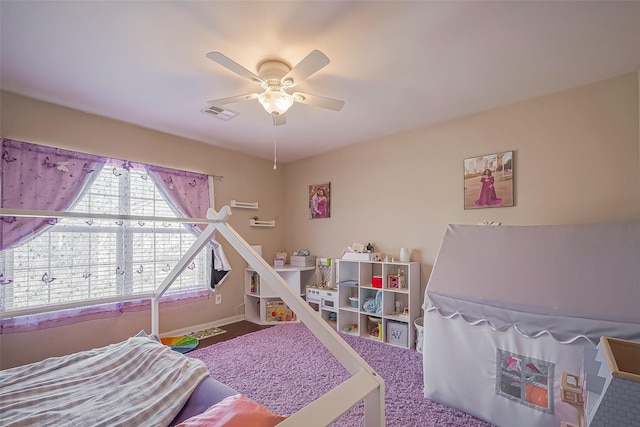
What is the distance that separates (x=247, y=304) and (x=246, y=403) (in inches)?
128

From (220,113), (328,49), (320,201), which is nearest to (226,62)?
(328,49)

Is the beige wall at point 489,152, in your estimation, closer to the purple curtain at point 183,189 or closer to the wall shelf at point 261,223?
the wall shelf at point 261,223

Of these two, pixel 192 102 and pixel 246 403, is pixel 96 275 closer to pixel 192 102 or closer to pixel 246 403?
pixel 192 102

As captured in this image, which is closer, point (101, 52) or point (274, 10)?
point (274, 10)

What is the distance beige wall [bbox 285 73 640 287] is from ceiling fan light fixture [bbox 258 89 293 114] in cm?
187

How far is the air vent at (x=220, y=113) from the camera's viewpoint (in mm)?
2781

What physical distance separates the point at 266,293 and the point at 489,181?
305 centimetres

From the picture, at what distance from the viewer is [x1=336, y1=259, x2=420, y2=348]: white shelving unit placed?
311cm

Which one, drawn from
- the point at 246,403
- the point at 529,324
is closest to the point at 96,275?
the point at 246,403

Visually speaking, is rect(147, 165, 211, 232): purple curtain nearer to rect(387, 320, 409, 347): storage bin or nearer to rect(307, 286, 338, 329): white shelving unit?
rect(307, 286, 338, 329): white shelving unit

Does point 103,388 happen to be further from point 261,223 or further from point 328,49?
point 261,223

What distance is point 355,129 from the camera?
3.37 meters

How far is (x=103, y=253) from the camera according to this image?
9.57 feet

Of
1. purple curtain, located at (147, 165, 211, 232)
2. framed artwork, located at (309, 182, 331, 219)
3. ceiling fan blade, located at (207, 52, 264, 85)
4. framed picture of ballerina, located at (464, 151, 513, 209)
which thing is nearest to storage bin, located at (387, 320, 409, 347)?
framed picture of ballerina, located at (464, 151, 513, 209)
